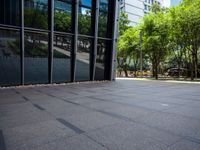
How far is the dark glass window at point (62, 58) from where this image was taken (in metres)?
12.1

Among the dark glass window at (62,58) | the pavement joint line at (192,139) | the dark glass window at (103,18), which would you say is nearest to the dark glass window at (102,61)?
the dark glass window at (103,18)

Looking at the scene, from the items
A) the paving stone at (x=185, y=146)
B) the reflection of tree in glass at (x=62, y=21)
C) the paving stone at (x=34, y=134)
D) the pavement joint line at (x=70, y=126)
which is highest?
the reflection of tree in glass at (x=62, y=21)

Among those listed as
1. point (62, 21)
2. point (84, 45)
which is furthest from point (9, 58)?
point (84, 45)

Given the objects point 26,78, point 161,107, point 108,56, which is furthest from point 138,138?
point 108,56

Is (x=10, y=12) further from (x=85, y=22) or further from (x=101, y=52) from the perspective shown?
(x=101, y=52)

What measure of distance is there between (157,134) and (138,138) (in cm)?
41

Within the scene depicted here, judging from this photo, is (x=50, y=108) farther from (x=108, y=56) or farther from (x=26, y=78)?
(x=108, y=56)

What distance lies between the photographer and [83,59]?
13297 mm

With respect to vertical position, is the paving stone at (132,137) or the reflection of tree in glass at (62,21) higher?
the reflection of tree in glass at (62,21)

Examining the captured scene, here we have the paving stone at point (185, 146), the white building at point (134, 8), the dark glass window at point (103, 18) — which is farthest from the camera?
the white building at point (134, 8)

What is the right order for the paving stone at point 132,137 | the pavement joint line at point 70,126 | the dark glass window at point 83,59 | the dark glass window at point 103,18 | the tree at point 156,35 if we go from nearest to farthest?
the paving stone at point 132,137
the pavement joint line at point 70,126
the dark glass window at point 83,59
the dark glass window at point 103,18
the tree at point 156,35

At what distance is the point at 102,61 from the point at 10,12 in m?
6.51

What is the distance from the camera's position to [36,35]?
1129 cm

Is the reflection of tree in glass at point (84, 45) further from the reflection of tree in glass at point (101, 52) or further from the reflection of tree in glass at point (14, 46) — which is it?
the reflection of tree in glass at point (14, 46)
